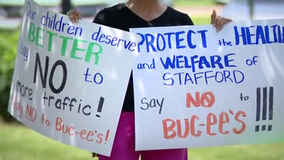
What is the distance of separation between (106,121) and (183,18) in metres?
0.72

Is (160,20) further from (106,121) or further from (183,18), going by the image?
(106,121)

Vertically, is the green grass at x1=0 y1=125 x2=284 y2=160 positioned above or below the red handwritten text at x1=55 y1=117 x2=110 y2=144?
below

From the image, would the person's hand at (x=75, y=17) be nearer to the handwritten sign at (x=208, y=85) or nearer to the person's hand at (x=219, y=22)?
the handwritten sign at (x=208, y=85)

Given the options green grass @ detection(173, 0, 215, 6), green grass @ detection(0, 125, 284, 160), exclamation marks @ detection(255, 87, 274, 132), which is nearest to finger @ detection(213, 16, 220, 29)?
exclamation marks @ detection(255, 87, 274, 132)

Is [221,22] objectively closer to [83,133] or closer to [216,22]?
[216,22]

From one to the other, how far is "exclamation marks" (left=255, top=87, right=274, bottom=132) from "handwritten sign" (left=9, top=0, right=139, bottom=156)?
75 cm

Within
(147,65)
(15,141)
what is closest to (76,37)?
(147,65)

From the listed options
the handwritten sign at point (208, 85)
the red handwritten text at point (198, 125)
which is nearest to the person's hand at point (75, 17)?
the handwritten sign at point (208, 85)

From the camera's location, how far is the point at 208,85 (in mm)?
3471

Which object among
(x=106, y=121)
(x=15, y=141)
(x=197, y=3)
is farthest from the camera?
(x=197, y=3)

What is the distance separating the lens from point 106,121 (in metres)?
3.39

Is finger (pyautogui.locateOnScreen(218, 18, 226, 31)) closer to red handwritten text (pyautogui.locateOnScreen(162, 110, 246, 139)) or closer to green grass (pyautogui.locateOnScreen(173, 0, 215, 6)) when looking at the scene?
red handwritten text (pyautogui.locateOnScreen(162, 110, 246, 139))

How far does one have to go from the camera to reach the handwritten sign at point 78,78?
11.1 feet

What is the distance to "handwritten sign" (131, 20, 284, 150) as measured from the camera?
343cm
